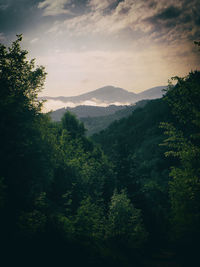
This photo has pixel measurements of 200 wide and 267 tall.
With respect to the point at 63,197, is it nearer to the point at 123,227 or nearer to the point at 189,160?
the point at 123,227

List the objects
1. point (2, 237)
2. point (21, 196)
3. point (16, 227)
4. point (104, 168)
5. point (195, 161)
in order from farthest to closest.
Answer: point (104, 168) → point (195, 161) → point (21, 196) → point (16, 227) → point (2, 237)

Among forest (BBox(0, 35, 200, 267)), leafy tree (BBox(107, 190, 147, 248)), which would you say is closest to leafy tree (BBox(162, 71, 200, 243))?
forest (BBox(0, 35, 200, 267))

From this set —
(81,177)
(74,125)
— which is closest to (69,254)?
(81,177)

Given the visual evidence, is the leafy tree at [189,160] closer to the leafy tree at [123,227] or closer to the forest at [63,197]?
the forest at [63,197]

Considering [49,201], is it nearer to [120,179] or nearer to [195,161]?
[195,161]

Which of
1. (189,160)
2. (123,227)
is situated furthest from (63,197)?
(189,160)

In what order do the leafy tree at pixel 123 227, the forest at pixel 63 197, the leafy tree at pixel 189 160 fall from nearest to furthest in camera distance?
the forest at pixel 63 197, the leafy tree at pixel 189 160, the leafy tree at pixel 123 227

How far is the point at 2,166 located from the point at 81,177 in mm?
9925

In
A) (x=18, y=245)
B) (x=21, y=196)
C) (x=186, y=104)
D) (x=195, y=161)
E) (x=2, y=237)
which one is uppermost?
(x=186, y=104)

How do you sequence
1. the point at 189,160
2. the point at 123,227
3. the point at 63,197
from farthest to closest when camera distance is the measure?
1. the point at 123,227
2. the point at 63,197
3. the point at 189,160

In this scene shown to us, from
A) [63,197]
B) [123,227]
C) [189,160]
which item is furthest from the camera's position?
[123,227]

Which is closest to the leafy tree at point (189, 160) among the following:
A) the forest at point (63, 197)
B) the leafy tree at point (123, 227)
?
the forest at point (63, 197)

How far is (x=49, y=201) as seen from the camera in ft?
47.7

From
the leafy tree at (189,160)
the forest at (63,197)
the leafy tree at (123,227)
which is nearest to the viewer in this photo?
the forest at (63,197)
